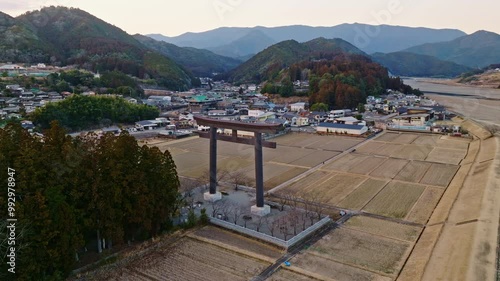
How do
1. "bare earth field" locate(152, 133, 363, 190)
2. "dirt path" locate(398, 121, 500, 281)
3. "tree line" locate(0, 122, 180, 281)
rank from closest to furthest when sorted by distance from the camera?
"tree line" locate(0, 122, 180, 281)
"dirt path" locate(398, 121, 500, 281)
"bare earth field" locate(152, 133, 363, 190)

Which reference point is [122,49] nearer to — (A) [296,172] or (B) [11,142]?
(A) [296,172]

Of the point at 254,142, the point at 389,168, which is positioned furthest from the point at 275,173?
the point at 254,142

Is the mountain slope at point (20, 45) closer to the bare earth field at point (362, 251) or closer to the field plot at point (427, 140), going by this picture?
the field plot at point (427, 140)

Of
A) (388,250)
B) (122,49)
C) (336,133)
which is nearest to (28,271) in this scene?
(388,250)

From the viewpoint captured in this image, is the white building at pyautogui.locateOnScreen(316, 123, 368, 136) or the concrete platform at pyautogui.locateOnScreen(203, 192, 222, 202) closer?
the concrete platform at pyautogui.locateOnScreen(203, 192, 222, 202)

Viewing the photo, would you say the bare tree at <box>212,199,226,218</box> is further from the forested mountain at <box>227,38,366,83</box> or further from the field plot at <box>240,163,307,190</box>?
the forested mountain at <box>227,38,366,83</box>

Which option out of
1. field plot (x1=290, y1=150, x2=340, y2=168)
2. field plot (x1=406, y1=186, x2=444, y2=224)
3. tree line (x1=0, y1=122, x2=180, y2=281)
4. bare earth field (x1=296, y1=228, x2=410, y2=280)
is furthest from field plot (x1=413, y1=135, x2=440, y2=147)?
tree line (x1=0, y1=122, x2=180, y2=281)

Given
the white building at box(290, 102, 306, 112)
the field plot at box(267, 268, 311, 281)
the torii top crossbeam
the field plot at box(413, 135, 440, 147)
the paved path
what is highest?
the torii top crossbeam
